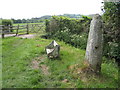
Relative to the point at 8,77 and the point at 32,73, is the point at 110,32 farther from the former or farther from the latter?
the point at 8,77

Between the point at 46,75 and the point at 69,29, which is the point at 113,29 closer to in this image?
the point at 46,75

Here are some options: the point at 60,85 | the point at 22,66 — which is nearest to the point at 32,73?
the point at 22,66

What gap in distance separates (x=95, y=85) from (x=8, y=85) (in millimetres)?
3293

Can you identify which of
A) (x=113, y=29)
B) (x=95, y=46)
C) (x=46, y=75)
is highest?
(x=113, y=29)

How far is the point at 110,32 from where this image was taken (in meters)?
9.19

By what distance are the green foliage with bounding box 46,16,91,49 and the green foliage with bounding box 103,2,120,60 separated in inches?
97.3

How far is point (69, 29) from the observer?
49.9 feet

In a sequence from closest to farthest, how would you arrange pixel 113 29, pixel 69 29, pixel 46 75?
pixel 46 75
pixel 113 29
pixel 69 29

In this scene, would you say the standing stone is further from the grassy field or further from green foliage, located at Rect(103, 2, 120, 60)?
green foliage, located at Rect(103, 2, 120, 60)

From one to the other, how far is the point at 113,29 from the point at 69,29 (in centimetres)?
698

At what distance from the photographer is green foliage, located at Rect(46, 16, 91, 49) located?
41.6 feet

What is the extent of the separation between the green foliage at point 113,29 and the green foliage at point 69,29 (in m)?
2.47

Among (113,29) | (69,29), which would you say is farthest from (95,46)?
(69,29)

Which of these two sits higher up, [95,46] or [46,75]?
[95,46]
